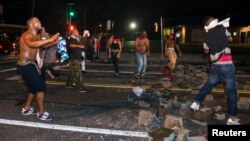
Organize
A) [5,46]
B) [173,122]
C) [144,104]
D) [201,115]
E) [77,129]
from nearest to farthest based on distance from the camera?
[173,122]
[77,129]
[201,115]
[144,104]
[5,46]

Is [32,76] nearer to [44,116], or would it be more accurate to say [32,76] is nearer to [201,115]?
[44,116]

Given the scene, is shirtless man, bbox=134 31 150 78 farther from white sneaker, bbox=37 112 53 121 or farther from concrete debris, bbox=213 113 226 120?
white sneaker, bbox=37 112 53 121

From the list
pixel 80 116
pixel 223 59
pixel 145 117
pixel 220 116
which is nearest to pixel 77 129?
pixel 80 116

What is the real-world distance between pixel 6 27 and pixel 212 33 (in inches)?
1360

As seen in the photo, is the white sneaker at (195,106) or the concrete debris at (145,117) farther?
the white sneaker at (195,106)

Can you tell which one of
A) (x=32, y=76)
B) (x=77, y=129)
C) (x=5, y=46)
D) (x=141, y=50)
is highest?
(x=5, y=46)

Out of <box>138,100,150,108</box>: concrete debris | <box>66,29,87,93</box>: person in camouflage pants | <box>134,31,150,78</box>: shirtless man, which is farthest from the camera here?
<box>134,31,150,78</box>: shirtless man

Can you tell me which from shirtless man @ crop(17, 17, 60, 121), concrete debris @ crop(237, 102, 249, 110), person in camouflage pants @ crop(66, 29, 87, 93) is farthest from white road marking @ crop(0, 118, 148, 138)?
person in camouflage pants @ crop(66, 29, 87, 93)

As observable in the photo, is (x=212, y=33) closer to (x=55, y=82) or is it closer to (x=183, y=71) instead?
(x=55, y=82)

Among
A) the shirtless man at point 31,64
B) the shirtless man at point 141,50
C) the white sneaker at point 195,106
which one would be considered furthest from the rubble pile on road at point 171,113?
the shirtless man at point 141,50

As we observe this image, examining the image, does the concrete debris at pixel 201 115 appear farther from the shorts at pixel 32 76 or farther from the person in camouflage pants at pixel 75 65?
the person in camouflage pants at pixel 75 65

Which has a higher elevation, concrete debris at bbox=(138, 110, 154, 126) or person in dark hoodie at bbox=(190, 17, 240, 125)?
person in dark hoodie at bbox=(190, 17, 240, 125)

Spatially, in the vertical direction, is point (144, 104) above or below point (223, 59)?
below

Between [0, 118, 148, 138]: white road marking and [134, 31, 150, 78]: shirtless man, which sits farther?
[134, 31, 150, 78]: shirtless man
